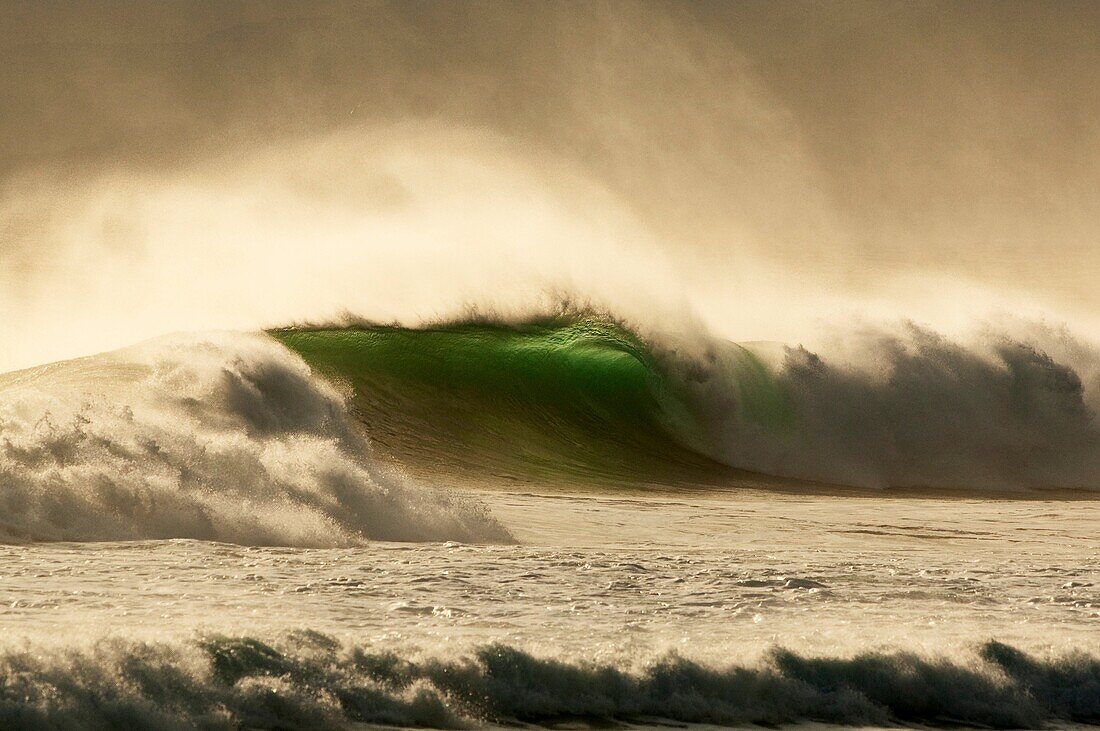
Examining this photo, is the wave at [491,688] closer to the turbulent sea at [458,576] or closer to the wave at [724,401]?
the turbulent sea at [458,576]

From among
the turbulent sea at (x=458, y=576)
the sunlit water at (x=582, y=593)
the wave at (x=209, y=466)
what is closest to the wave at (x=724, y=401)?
the turbulent sea at (x=458, y=576)

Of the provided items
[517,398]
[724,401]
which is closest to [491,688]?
[517,398]

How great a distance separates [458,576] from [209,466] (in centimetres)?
279

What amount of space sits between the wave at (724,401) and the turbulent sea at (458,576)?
0.89ft

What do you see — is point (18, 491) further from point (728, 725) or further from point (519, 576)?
point (728, 725)

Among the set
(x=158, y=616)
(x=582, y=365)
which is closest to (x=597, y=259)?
(x=582, y=365)

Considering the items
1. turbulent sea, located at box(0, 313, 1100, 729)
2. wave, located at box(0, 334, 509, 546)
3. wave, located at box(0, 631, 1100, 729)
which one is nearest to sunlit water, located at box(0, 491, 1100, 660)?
turbulent sea, located at box(0, 313, 1100, 729)

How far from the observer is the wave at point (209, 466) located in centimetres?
843

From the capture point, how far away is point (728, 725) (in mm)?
4984

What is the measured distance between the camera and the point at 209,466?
9.32 meters

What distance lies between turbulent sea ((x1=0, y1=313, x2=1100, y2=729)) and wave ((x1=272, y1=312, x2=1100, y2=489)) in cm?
27

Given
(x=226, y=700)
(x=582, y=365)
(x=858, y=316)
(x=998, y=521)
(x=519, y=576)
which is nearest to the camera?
(x=226, y=700)

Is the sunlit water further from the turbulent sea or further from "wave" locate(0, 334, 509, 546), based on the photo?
"wave" locate(0, 334, 509, 546)

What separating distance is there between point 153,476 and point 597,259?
1663 cm
